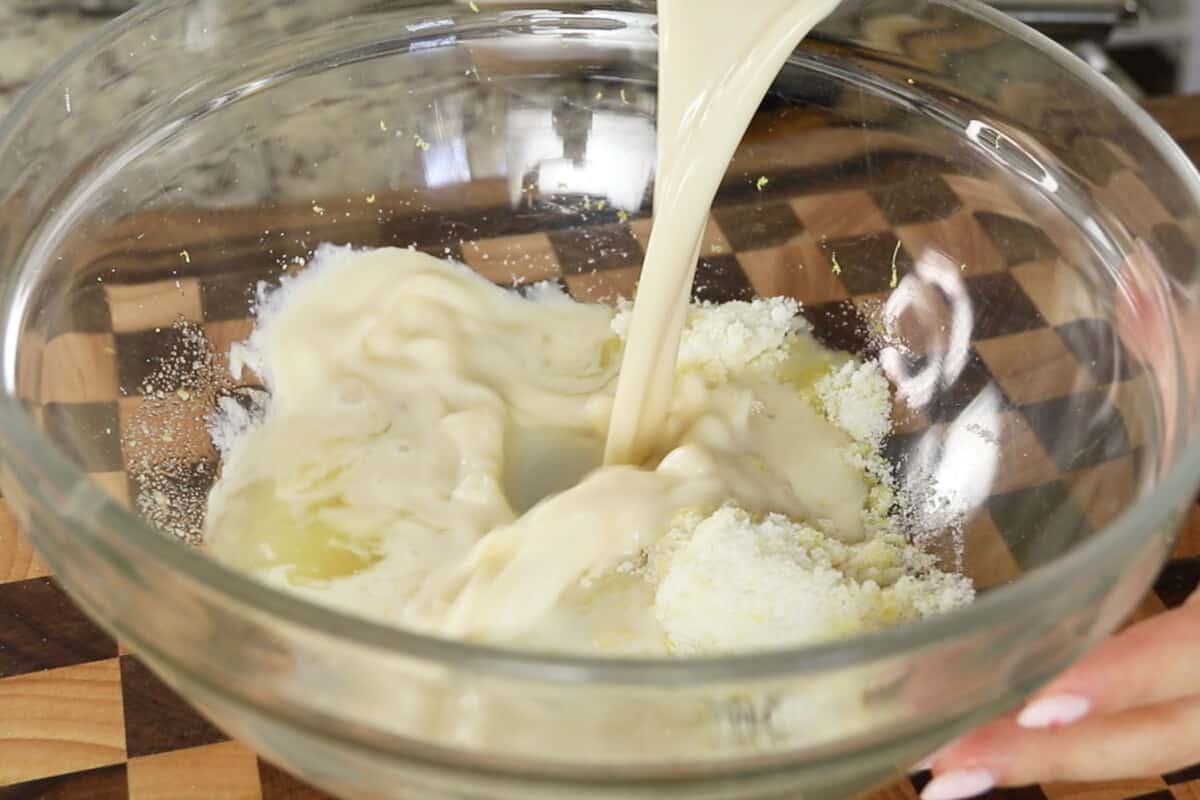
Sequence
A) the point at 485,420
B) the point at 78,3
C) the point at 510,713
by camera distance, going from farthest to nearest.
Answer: the point at 78,3 < the point at 485,420 < the point at 510,713

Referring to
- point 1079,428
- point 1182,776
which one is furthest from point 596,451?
point 1182,776

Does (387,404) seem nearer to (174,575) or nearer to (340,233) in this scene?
(340,233)

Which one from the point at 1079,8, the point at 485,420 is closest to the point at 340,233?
the point at 485,420

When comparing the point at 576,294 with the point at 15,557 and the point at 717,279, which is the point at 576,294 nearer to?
the point at 717,279

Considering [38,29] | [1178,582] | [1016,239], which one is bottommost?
[1178,582]

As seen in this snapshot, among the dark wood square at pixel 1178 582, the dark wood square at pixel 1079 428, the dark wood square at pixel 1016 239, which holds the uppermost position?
the dark wood square at pixel 1016 239

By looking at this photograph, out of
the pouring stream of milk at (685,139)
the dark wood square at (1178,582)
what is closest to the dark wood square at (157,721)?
the pouring stream of milk at (685,139)

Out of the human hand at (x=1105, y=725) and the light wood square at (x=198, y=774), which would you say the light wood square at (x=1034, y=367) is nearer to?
the human hand at (x=1105, y=725)
